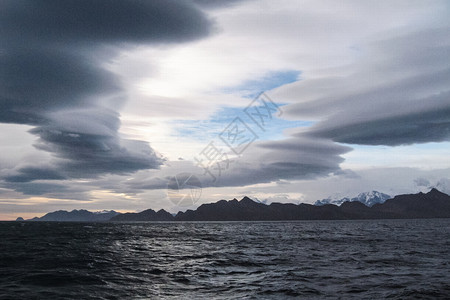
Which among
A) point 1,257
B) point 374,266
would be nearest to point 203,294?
point 374,266

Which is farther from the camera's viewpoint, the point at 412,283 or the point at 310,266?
the point at 310,266

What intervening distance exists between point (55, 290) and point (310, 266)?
19.4 meters

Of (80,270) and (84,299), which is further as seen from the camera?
(80,270)

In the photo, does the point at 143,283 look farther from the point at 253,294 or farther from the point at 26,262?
the point at 26,262

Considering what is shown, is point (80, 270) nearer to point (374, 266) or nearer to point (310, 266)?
point (310, 266)

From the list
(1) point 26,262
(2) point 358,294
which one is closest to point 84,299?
(2) point 358,294

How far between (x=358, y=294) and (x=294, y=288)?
353 cm

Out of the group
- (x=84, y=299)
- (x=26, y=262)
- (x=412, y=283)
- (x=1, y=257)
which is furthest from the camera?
(x=1, y=257)

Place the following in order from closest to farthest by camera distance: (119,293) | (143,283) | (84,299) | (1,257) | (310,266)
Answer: (84,299), (119,293), (143,283), (310,266), (1,257)

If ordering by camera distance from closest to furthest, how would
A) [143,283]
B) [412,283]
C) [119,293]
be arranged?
[119,293]
[412,283]
[143,283]

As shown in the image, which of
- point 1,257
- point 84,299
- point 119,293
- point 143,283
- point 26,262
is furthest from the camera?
point 1,257

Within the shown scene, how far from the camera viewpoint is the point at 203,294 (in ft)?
59.3

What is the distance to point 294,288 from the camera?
1892cm

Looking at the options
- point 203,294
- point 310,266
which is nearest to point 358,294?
point 203,294
